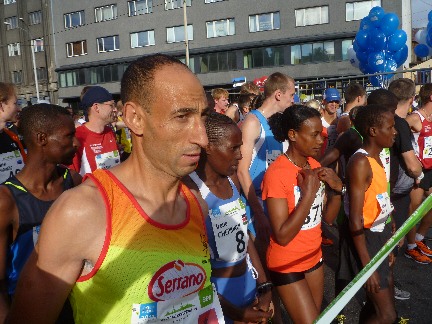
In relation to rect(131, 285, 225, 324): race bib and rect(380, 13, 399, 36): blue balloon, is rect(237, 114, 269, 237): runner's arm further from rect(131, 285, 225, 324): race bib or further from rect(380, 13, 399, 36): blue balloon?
rect(380, 13, 399, 36): blue balloon

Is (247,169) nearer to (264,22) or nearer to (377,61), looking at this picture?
(377,61)

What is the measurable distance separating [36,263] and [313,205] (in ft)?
6.61

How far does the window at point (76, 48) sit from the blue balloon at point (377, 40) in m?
31.5

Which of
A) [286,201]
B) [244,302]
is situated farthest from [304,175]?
[244,302]

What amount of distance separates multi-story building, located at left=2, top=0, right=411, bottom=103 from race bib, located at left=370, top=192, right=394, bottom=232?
27.9m

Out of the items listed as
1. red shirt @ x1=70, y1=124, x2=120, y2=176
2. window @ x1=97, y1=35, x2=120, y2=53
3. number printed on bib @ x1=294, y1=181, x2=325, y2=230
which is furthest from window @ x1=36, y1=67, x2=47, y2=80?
number printed on bib @ x1=294, y1=181, x2=325, y2=230

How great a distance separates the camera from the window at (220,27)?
106 ft

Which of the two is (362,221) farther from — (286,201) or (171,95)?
(171,95)

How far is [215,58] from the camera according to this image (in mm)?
33156

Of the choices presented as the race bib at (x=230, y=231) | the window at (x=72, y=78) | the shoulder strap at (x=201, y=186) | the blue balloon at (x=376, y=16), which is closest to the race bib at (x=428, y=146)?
the race bib at (x=230, y=231)

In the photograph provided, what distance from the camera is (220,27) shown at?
3278 centimetres

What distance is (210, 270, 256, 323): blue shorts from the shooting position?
7.74 feet

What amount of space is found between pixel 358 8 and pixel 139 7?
711 inches

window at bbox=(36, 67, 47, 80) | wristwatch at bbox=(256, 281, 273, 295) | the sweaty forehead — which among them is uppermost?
window at bbox=(36, 67, 47, 80)
